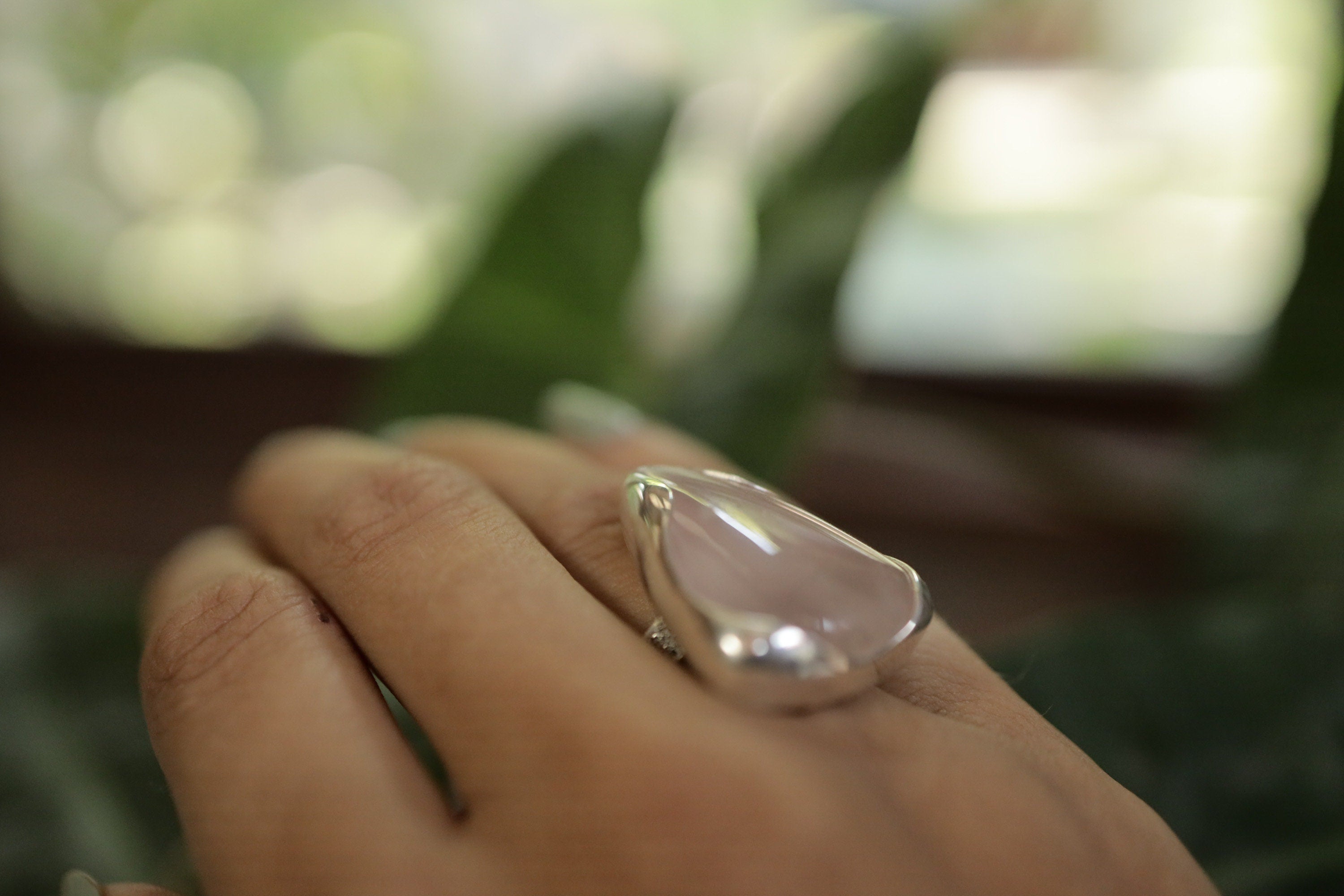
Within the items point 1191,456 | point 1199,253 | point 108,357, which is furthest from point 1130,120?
point 108,357

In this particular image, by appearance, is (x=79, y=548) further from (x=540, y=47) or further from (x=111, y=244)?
(x=540, y=47)

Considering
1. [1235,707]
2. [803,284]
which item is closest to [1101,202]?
[803,284]

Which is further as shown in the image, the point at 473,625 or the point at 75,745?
the point at 75,745

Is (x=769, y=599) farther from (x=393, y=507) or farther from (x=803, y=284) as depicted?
(x=803, y=284)

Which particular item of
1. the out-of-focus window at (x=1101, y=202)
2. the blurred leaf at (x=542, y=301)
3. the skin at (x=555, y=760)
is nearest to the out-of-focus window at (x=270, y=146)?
the out-of-focus window at (x=1101, y=202)

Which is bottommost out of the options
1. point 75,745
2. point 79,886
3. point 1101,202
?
point 75,745

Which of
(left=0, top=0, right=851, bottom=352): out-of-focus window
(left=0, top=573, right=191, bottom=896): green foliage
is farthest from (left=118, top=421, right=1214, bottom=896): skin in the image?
(left=0, top=0, right=851, bottom=352): out-of-focus window

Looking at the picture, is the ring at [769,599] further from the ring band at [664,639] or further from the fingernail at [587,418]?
the fingernail at [587,418]

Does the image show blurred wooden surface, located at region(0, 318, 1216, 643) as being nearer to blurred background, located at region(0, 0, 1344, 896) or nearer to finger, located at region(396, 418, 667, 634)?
blurred background, located at region(0, 0, 1344, 896)
